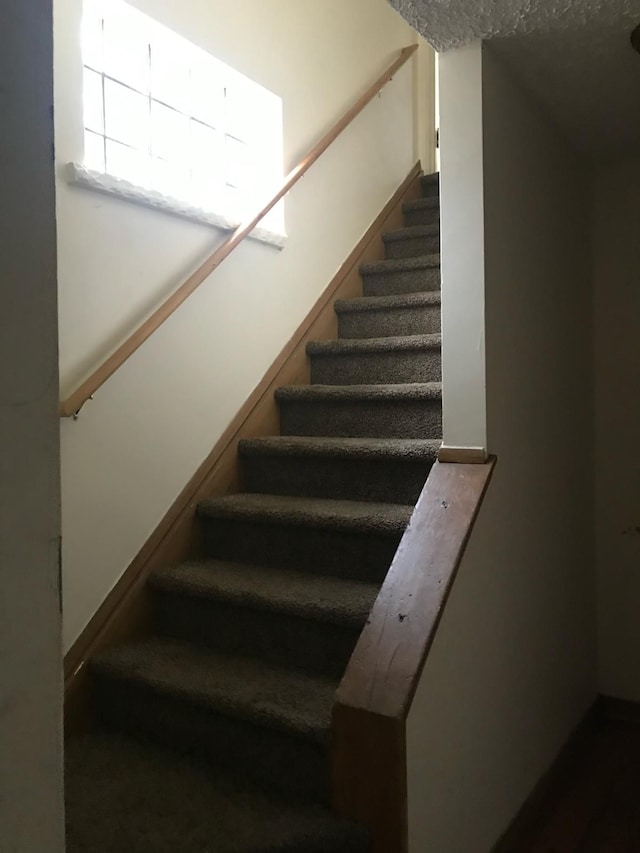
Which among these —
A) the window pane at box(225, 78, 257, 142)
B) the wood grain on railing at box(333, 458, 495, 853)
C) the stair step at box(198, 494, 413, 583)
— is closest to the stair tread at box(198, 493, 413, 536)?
the stair step at box(198, 494, 413, 583)

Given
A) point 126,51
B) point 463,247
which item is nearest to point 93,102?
point 126,51

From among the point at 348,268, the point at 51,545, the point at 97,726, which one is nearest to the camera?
the point at 51,545

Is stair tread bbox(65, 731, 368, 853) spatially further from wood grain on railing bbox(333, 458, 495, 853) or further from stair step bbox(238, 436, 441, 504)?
stair step bbox(238, 436, 441, 504)

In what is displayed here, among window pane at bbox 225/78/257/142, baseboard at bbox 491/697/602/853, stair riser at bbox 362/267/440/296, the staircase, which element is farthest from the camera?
stair riser at bbox 362/267/440/296

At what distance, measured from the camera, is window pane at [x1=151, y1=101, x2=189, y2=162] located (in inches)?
88.0

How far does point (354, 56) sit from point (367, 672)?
2.87 meters

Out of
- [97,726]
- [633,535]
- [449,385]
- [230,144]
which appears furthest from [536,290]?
[97,726]

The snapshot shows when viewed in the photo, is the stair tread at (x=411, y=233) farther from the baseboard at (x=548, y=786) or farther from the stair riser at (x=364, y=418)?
the baseboard at (x=548, y=786)

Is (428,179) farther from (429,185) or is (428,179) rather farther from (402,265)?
(402,265)

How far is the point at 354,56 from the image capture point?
3229 mm

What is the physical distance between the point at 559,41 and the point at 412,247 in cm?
157

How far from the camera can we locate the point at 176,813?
143 cm

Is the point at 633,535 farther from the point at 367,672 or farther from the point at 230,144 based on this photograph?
the point at 230,144

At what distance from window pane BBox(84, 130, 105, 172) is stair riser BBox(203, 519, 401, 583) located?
3.59 ft
